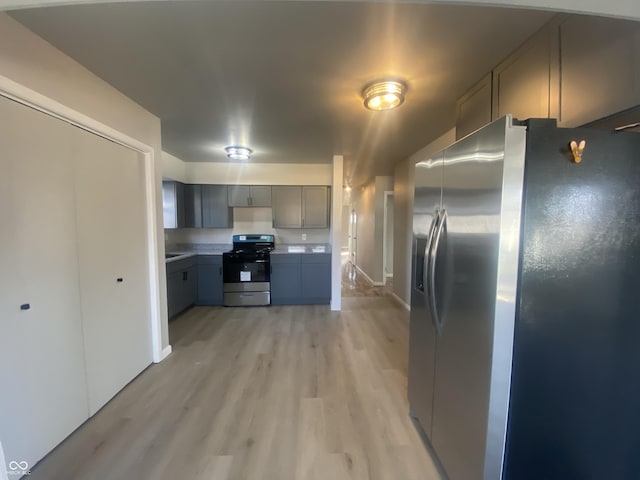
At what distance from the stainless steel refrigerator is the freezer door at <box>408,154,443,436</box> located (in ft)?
1.14

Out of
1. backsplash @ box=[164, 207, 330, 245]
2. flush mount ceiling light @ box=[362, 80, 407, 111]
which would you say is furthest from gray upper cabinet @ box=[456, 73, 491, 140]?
backsplash @ box=[164, 207, 330, 245]

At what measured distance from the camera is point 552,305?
3.59 ft

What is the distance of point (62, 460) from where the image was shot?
157cm

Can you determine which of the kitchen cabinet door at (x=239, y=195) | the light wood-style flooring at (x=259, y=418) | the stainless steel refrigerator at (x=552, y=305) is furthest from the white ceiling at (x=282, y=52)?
the light wood-style flooring at (x=259, y=418)

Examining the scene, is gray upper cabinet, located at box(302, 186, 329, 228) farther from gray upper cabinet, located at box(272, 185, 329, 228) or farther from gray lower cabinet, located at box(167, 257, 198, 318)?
gray lower cabinet, located at box(167, 257, 198, 318)

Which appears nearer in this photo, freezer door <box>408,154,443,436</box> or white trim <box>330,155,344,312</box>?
freezer door <box>408,154,443,436</box>

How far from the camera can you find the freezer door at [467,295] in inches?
43.6

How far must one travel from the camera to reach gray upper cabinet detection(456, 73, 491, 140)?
1.83 metres

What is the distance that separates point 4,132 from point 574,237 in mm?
2627

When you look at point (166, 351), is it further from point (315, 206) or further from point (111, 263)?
point (315, 206)

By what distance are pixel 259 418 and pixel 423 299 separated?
4.56ft

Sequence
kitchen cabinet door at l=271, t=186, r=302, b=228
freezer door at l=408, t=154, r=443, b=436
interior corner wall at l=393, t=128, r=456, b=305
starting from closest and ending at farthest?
1. freezer door at l=408, t=154, r=443, b=436
2. interior corner wall at l=393, t=128, r=456, b=305
3. kitchen cabinet door at l=271, t=186, r=302, b=228

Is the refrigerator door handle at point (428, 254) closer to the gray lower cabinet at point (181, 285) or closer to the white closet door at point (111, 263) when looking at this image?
the white closet door at point (111, 263)

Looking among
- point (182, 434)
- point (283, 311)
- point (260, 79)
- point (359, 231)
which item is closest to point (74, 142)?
point (260, 79)
